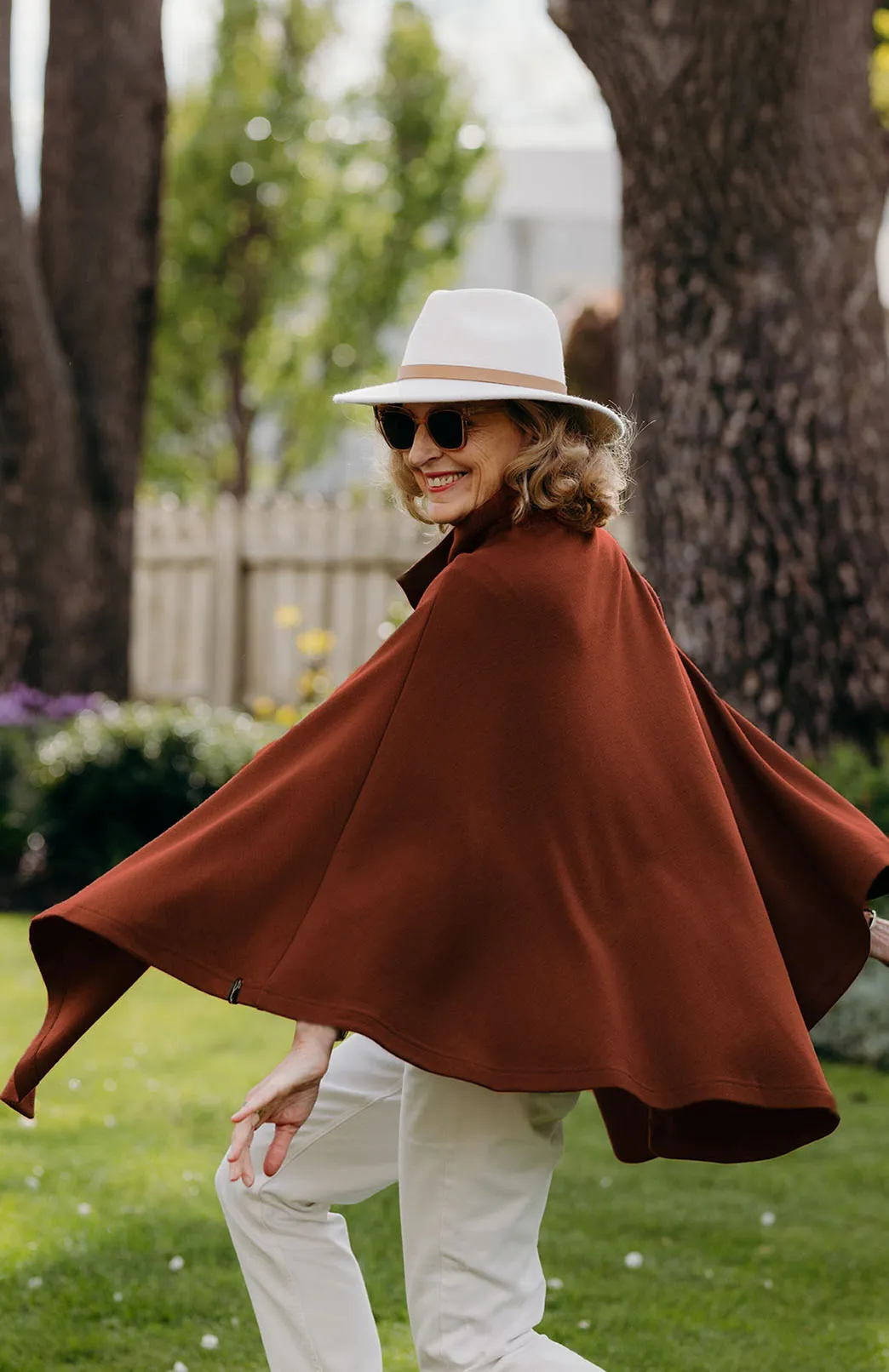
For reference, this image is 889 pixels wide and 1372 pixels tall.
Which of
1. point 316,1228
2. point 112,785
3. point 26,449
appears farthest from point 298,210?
point 316,1228

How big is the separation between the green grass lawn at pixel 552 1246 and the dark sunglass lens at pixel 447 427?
2.20 meters

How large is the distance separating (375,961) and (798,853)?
824mm

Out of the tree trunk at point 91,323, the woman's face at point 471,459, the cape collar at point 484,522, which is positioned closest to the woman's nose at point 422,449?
the woman's face at point 471,459

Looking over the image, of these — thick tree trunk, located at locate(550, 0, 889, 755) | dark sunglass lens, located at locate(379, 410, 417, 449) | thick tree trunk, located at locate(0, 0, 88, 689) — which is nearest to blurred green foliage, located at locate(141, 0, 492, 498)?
thick tree trunk, located at locate(0, 0, 88, 689)

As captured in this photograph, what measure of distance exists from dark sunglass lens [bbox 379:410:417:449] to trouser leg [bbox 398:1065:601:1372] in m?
1.00

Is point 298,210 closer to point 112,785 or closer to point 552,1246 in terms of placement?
point 112,785

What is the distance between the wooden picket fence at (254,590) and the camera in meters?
14.3

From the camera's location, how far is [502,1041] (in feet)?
8.17

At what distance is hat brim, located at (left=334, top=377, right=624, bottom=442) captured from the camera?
2.68m

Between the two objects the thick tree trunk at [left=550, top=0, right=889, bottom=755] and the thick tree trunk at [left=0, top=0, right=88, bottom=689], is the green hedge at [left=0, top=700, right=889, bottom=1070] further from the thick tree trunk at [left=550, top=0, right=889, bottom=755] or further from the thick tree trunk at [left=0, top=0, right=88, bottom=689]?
the thick tree trunk at [left=550, top=0, right=889, bottom=755]

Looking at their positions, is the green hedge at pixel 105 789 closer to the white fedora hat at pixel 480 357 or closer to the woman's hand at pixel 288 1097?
the white fedora hat at pixel 480 357

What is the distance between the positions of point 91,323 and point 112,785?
3.11m

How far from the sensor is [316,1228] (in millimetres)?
2807

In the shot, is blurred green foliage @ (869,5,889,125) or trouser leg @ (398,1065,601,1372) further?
blurred green foliage @ (869,5,889,125)
